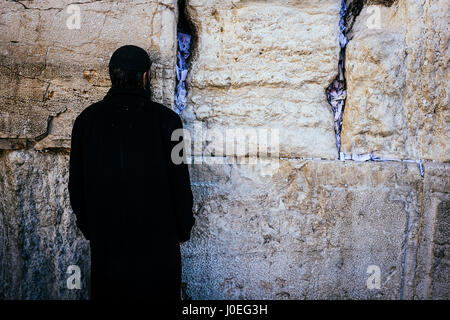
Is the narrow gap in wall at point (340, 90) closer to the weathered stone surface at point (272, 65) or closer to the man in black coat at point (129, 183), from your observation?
the weathered stone surface at point (272, 65)

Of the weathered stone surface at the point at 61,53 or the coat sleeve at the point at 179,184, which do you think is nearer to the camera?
the coat sleeve at the point at 179,184

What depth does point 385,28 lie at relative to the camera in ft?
7.11

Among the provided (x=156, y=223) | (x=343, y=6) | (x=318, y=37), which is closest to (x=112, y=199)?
(x=156, y=223)

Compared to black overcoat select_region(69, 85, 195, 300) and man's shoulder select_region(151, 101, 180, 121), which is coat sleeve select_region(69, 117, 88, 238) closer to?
black overcoat select_region(69, 85, 195, 300)

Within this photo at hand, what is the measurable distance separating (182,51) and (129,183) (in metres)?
1.11

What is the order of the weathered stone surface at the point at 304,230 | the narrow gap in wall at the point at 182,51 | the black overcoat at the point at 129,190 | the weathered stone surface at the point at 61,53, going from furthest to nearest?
the narrow gap in wall at the point at 182,51
the weathered stone surface at the point at 304,230
the weathered stone surface at the point at 61,53
the black overcoat at the point at 129,190

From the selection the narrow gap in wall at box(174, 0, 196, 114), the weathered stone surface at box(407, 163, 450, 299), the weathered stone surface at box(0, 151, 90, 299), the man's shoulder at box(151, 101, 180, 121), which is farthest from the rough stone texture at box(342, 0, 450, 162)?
the weathered stone surface at box(0, 151, 90, 299)

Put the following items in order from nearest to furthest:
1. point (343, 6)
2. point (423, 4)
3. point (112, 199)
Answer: point (112, 199) < point (423, 4) < point (343, 6)

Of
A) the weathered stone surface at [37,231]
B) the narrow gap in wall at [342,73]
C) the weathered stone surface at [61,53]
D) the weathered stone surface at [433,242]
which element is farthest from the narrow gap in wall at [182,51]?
the weathered stone surface at [433,242]

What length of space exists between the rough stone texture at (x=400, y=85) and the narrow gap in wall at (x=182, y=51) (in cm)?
108

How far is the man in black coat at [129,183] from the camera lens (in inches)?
63.8

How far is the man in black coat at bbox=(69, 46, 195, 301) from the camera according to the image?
1.62m

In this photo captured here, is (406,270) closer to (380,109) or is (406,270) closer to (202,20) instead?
(380,109)
